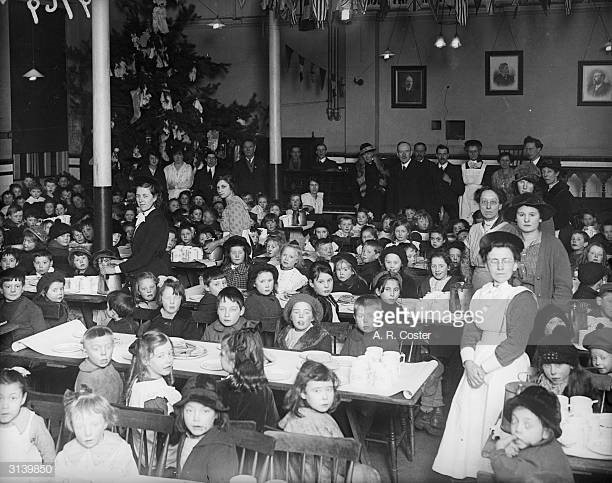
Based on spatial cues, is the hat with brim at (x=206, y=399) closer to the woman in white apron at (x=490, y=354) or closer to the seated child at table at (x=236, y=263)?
the woman in white apron at (x=490, y=354)

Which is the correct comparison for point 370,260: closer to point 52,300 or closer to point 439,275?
point 439,275

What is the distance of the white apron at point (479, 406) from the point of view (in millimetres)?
4645

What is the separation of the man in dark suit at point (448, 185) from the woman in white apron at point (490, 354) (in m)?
7.36

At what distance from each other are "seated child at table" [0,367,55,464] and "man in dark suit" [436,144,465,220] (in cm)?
840

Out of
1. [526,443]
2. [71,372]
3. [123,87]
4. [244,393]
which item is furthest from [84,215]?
[526,443]

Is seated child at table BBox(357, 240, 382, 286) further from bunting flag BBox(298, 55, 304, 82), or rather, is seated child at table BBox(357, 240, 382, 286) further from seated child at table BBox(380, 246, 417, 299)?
bunting flag BBox(298, 55, 304, 82)

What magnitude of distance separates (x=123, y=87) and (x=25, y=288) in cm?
562

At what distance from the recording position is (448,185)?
12555 mm

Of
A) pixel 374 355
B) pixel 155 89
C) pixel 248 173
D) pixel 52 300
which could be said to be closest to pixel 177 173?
pixel 248 173

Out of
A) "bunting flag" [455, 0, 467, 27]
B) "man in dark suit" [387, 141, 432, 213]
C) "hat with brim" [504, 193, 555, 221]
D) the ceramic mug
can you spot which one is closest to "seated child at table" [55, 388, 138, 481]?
the ceramic mug

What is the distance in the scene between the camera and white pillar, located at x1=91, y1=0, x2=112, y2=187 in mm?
8508

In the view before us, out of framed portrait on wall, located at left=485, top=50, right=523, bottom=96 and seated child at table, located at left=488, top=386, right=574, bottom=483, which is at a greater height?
framed portrait on wall, located at left=485, top=50, right=523, bottom=96

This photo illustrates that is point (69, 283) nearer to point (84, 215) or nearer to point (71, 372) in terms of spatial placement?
point (71, 372)

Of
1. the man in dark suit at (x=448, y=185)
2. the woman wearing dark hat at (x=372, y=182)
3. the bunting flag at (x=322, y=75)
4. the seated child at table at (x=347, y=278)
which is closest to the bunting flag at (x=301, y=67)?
the bunting flag at (x=322, y=75)
